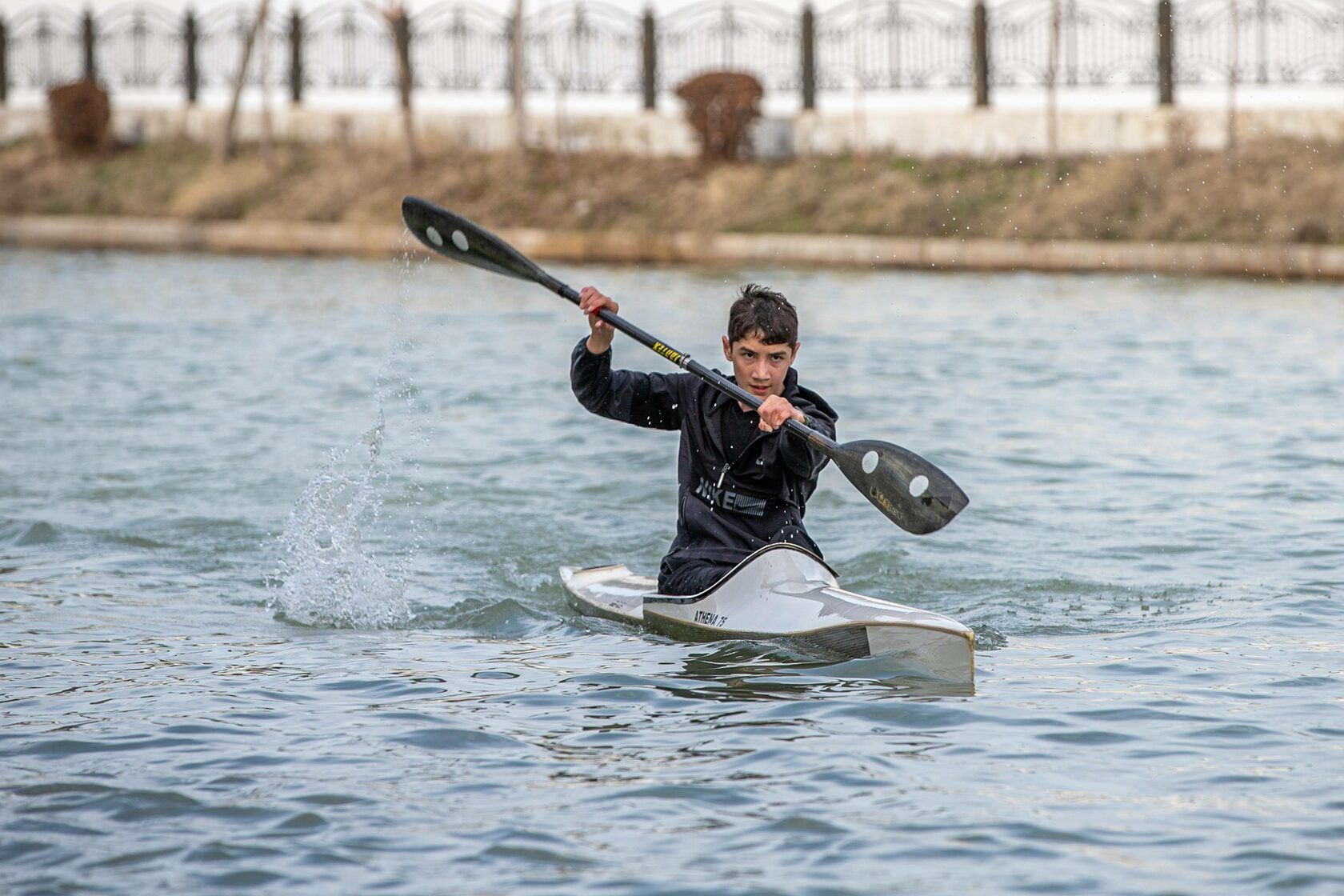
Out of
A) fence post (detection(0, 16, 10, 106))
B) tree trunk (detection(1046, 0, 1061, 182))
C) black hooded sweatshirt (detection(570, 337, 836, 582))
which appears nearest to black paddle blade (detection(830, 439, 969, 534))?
black hooded sweatshirt (detection(570, 337, 836, 582))

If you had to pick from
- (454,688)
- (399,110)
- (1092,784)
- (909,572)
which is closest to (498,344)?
(909,572)

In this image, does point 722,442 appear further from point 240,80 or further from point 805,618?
point 240,80

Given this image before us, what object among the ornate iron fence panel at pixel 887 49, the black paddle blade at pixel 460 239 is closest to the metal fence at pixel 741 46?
the ornate iron fence panel at pixel 887 49

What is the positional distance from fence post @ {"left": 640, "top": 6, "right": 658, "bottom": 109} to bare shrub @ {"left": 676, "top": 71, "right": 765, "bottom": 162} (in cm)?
213

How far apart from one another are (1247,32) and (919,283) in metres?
7.17

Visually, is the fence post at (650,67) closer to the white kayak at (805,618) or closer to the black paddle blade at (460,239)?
the black paddle blade at (460,239)

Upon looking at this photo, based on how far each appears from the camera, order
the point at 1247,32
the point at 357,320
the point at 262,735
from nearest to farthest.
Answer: the point at 262,735 < the point at 357,320 < the point at 1247,32

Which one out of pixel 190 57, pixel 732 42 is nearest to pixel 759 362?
pixel 732 42

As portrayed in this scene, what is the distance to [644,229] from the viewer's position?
79.3 ft

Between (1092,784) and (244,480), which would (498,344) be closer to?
(244,480)

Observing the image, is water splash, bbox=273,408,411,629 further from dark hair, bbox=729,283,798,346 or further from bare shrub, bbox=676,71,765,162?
bare shrub, bbox=676,71,765,162

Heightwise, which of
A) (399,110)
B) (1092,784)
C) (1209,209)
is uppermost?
(399,110)

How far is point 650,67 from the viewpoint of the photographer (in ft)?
93.3

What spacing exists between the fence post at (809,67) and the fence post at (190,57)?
11.7 meters
